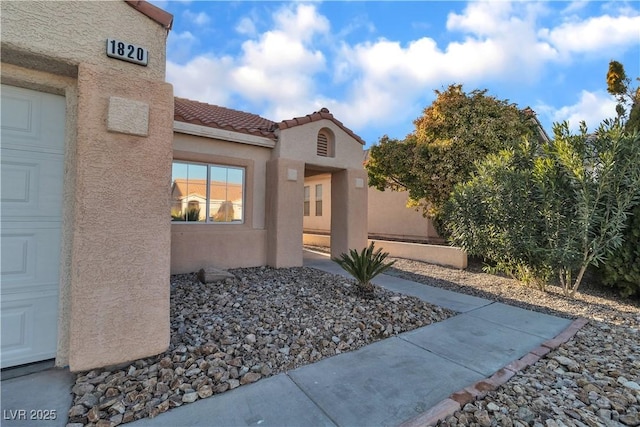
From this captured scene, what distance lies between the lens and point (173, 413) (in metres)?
2.86

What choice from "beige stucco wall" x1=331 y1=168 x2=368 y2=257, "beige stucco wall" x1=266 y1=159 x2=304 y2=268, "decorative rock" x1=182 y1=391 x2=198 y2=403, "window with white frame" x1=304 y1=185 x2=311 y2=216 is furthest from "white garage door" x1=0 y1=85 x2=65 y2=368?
"window with white frame" x1=304 y1=185 x2=311 y2=216

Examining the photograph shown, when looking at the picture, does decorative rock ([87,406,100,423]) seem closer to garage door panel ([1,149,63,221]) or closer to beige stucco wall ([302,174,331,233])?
garage door panel ([1,149,63,221])

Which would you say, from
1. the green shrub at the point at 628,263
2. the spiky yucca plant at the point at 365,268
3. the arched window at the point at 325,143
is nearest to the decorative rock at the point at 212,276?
the spiky yucca plant at the point at 365,268

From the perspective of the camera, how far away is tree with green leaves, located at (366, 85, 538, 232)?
1076 cm

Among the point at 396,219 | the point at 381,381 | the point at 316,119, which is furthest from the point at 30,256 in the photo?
the point at 396,219

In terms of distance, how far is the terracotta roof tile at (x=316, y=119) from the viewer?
910 centimetres

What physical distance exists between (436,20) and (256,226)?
8.08 m

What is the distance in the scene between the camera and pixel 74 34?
3281 mm

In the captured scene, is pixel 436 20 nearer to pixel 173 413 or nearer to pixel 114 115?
pixel 114 115

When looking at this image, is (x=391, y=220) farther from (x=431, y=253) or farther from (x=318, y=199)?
(x=431, y=253)

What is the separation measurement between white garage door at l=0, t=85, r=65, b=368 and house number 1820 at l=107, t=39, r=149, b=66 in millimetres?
948

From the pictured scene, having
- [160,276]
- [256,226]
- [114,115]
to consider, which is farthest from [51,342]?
[256,226]

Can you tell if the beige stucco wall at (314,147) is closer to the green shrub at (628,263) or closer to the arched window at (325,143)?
the arched window at (325,143)

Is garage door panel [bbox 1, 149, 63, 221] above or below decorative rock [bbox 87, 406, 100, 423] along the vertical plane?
above
